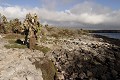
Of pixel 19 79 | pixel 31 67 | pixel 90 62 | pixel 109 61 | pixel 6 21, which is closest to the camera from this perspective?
pixel 19 79

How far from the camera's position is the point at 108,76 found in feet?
118

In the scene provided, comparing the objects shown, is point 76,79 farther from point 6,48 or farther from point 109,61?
point 6,48

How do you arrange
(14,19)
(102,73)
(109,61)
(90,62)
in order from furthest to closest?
(14,19), (109,61), (90,62), (102,73)

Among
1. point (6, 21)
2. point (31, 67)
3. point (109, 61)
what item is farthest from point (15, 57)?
point (6, 21)

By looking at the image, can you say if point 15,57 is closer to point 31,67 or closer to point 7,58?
point 7,58

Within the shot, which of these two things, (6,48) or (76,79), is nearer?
(76,79)

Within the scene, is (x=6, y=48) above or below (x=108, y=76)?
above

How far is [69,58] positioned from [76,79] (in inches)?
340

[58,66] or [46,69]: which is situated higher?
[46,69]

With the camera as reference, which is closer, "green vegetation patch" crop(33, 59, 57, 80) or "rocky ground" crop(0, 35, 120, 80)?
"rocky ground" crop(0, 35, 120, 80)

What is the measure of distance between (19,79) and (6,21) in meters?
76.8

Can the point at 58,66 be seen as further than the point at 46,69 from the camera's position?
Yes

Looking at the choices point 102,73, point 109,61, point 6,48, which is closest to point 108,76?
point 102,73

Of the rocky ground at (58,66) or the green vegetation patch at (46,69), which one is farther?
the green vegetation patch at (46,69)
